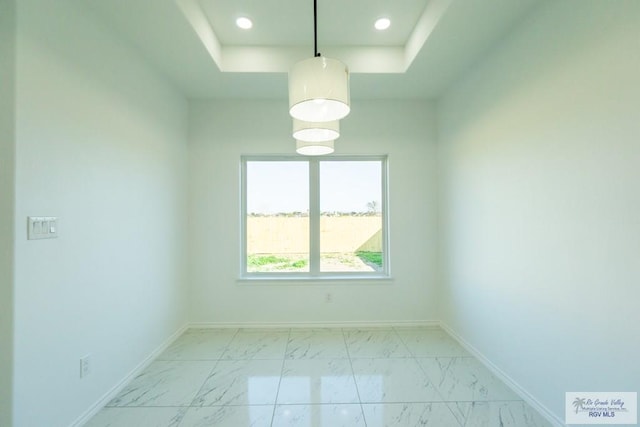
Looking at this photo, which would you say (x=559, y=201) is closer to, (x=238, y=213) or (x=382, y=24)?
(x=382, y=24)

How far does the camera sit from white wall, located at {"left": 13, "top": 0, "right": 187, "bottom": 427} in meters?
1.58

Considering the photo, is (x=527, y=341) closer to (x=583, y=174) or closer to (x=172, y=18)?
(x=583, y=174)

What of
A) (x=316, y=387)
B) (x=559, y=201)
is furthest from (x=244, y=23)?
(x=316, y=387)

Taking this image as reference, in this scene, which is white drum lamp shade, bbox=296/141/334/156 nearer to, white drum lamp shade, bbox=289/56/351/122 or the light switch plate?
white drum lamp shade, bbox=289/56/351/122

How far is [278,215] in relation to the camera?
3764 millimetres

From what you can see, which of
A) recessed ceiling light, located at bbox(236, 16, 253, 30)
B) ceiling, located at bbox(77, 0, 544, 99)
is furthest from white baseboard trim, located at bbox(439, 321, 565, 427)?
recessed ceiling light, located at bbox(236, 16, 253, 30)

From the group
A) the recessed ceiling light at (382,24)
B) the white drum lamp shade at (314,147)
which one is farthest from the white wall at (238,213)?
the white drum lamp shade at (314,147)

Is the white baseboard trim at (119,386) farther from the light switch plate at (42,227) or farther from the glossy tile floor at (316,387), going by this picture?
the light switch plate at (42,227)

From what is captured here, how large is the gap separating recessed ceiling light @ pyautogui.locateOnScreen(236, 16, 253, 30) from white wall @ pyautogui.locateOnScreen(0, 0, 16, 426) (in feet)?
4.85

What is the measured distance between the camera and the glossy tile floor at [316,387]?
2001mm

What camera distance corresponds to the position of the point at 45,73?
5.50 ft

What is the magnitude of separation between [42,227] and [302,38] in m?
2.48

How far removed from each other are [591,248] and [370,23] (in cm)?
235

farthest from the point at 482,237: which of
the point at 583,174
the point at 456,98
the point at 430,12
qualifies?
the point at 430,12
